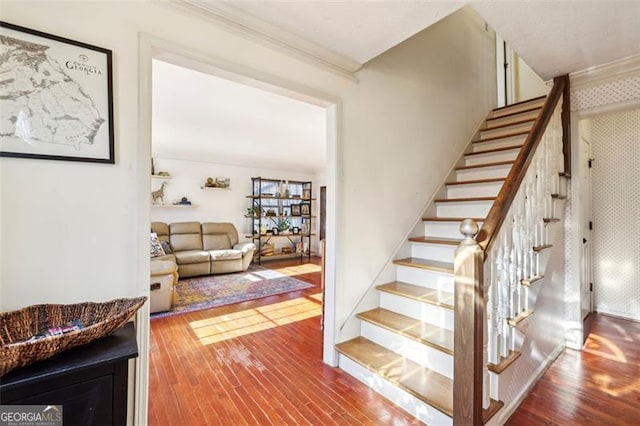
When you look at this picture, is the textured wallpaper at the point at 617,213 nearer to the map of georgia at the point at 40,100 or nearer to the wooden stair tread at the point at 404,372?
the wooden stair tread at the point at 404,372

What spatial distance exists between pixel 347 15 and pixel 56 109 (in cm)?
150

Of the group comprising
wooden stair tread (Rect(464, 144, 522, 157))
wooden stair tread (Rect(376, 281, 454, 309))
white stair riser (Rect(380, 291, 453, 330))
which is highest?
wooden stair tread (Rect(464, 144, 522, 157))

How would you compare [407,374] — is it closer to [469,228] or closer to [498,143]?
[469,228]

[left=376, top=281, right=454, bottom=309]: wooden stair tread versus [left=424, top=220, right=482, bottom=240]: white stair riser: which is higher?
[left=424, top=220, right=482, bottom=240]: white stair riser

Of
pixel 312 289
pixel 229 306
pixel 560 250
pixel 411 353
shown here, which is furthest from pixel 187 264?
pixel 560 250

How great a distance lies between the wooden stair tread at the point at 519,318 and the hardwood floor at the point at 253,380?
79 cm

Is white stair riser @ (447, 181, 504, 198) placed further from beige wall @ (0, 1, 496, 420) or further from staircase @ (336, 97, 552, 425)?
beige wall @ (0, 1, 496, 420)

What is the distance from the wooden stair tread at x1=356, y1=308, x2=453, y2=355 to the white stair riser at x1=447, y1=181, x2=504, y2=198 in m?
1.51

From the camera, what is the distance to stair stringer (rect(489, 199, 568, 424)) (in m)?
1.63

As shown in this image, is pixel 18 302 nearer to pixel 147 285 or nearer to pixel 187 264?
pixel 147 285

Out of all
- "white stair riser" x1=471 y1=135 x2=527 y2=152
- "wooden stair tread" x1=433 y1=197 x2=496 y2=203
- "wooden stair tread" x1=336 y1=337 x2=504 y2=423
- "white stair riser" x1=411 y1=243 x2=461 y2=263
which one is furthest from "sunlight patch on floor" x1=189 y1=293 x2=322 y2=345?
"white stair riser" x1=471 y1=135 x2=527 y2=152

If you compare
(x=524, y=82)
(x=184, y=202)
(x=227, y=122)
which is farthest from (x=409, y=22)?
(x=184, y=202)

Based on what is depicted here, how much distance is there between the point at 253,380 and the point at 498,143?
3.45m

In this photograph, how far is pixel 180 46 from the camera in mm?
1440
